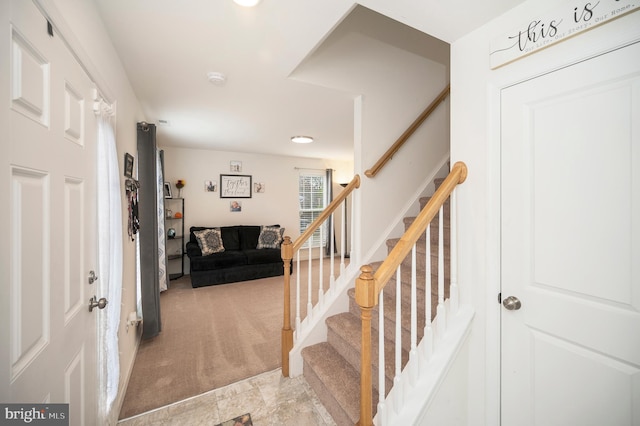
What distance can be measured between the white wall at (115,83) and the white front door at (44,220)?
119 millimetres

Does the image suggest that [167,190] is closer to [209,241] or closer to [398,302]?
[209,241]

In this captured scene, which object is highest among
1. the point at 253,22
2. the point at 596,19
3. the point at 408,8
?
the point at 253,22

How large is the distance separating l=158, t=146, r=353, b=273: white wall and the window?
163 mm

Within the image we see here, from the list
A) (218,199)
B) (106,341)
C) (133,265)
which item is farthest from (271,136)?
(106,341)

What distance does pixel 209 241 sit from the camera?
4809 millimetres

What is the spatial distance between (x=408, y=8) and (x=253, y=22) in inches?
34.4

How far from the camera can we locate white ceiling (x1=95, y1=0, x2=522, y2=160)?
1467mm

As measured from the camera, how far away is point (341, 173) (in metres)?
6.94

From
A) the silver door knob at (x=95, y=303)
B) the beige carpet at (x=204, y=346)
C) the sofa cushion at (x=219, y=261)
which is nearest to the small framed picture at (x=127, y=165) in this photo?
the silver door knob at (x=95, y=303)

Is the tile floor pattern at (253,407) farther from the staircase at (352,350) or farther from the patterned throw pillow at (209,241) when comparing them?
the patterned throw pillow at (209,241)

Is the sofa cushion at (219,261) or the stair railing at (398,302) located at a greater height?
the stair railing at (398,302)

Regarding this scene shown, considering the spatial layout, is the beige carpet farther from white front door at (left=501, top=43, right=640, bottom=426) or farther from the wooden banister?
white front door at (left=501, top=43, right=640, bottom=426)

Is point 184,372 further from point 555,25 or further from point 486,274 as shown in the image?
point 555,25

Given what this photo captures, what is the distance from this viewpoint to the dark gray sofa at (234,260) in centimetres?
448
